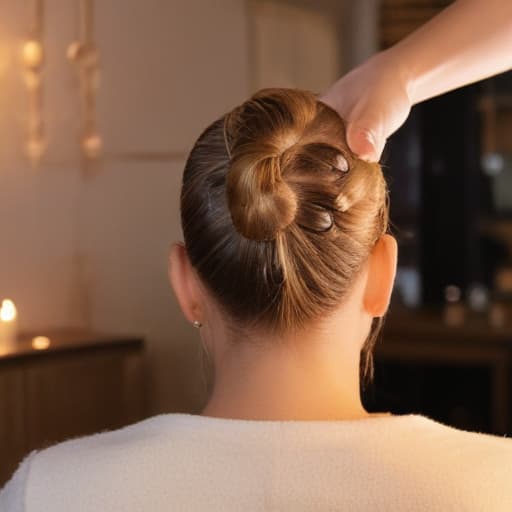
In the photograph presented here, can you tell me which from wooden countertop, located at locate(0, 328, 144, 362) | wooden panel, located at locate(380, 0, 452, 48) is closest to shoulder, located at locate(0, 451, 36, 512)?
wooden countertop, located at locate(0, 328, 144, 362)

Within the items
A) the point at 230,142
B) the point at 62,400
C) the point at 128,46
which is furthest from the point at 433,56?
the point at 128,46

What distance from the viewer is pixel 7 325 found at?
1.74 m

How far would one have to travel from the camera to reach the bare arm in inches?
37.7

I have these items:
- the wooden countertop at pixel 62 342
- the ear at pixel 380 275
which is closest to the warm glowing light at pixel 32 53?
the wooden countertop at pixel 62 342

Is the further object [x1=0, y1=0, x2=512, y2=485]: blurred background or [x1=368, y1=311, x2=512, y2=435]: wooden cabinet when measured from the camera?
[x1=368, y1=311, x2=512, y2=435]: wooden cabinet

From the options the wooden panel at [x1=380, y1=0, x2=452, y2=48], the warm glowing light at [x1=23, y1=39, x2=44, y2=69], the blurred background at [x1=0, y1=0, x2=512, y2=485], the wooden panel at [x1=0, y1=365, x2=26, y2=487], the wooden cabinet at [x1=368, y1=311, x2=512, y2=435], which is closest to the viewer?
the wooden panel at [x1=0, y1=365, x2=26, y2=487]

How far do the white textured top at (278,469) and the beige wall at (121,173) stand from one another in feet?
3.78

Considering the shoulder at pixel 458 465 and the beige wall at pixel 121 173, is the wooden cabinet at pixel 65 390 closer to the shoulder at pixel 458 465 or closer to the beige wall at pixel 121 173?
the beige wall at pixel 121 173

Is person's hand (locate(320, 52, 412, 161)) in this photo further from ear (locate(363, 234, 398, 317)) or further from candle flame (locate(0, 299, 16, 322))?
candle flame (locate(0, 299, 16, 322))

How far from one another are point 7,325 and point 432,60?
39.1 inches

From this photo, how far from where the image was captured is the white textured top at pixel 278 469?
846mm

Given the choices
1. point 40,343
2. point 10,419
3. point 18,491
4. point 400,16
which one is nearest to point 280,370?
point 18,491

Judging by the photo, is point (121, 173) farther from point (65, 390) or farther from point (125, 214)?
point (65, 390)

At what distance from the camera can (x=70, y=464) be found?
89cm
